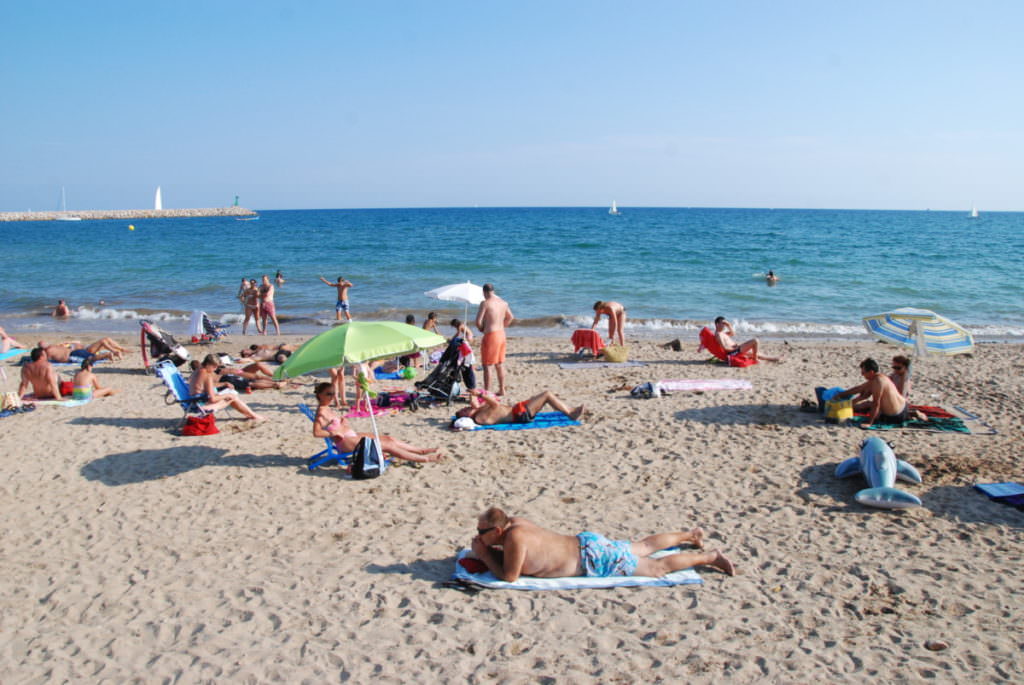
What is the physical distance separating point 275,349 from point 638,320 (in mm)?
9982

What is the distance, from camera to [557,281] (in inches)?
1032

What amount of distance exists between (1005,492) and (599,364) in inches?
263

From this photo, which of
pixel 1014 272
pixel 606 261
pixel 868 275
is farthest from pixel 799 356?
pixel 1014 272

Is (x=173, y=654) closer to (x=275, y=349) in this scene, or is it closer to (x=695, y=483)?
(x=695, y=483)

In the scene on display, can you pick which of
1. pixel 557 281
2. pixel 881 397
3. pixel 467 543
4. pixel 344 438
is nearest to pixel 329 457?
pixel 344 438

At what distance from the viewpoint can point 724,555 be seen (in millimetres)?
5020

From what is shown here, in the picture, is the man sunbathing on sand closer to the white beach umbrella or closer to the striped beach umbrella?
the white beach umbrella

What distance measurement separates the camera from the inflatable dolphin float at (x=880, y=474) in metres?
5.79

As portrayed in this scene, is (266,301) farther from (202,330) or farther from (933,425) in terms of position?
(933,425)

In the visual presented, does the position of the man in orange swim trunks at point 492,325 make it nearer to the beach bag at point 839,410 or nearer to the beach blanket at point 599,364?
the beach blanket at point 599,364

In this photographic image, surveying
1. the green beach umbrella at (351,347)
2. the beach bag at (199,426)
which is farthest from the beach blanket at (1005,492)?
the beach bag at (199,426)

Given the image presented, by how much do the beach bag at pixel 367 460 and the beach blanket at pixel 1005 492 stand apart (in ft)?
18.2

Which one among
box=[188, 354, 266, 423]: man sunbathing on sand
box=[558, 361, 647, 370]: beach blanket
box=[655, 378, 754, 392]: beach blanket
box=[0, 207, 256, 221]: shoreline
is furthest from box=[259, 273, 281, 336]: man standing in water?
box=[0, 207, 256, 221]: shoreline

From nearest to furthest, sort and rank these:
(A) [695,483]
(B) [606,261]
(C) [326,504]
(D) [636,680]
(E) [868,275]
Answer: (D) [636,680] < (C) [326,504] < (A) [695,483] < (E) [868,275] < (B) [606,261]
